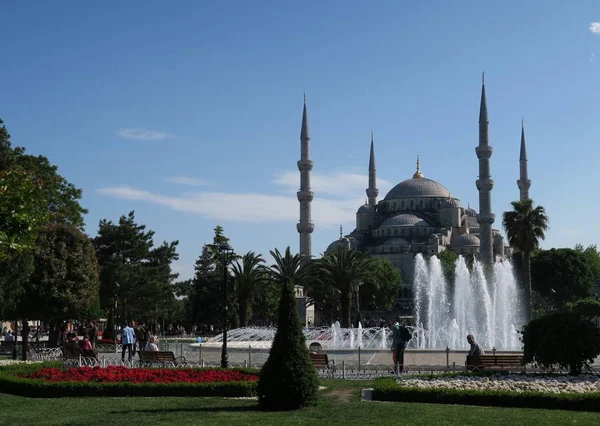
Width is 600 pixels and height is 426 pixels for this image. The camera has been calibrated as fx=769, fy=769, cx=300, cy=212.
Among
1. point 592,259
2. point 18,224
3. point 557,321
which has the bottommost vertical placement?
point 557,321

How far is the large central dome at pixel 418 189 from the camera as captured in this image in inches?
3809

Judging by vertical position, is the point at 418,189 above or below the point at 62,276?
above

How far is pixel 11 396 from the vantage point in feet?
39.4

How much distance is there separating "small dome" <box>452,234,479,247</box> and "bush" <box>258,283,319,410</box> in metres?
77.7

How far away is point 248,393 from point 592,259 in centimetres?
6576

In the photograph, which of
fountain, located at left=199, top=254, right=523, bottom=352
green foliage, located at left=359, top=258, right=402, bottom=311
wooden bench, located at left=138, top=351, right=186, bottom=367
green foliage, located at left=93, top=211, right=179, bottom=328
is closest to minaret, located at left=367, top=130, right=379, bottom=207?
green foliage, located at left=359, top=258, right=402, bottom=311

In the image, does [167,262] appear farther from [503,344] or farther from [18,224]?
[18,224]

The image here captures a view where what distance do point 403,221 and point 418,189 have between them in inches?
318

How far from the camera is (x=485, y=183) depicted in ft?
201

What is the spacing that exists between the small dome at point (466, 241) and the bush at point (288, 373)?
77673mm

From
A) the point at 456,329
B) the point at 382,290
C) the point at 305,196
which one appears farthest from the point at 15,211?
the point at 382,290

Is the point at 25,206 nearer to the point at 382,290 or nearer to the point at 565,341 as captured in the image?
the point at 565,341

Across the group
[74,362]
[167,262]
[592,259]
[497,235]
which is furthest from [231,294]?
[497,235]

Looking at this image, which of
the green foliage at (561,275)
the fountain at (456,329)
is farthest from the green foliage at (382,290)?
the fountain at (456,329)
